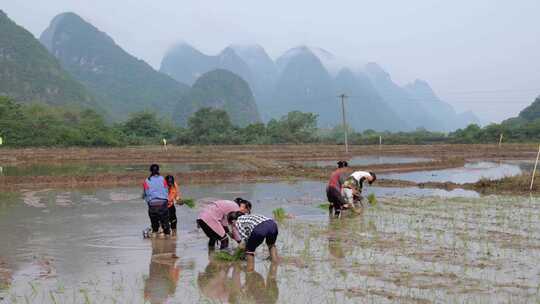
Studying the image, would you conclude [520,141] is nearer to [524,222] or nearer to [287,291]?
[524,222]

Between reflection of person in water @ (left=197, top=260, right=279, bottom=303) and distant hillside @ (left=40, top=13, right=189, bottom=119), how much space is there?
4709 inches

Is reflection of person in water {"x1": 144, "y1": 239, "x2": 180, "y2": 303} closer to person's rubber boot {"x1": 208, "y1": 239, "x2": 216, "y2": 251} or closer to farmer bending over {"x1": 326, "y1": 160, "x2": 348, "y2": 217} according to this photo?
person's rubber boot {"x1": 208, "y1": 239, "x2": 216, "y2": 251}

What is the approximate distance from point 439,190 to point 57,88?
83654mm

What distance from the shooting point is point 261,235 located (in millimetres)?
8219

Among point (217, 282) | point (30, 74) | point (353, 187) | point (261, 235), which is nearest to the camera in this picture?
point (217, 282)

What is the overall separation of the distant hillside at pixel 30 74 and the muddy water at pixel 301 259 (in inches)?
3175

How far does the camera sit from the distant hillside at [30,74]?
288 ft

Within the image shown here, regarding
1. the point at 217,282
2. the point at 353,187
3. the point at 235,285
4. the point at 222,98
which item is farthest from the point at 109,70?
the point at 235,285

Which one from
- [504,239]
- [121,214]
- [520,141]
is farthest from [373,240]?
[520,141]

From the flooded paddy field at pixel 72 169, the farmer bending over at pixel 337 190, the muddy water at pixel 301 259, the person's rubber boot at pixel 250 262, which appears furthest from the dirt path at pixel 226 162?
the person's rubber boot at pixel 250 262

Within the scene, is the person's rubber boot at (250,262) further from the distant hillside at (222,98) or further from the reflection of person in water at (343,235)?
the distant hillside at (222,98)

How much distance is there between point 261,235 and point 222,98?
392 feet

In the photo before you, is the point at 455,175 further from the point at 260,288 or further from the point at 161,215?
the point at 260,288

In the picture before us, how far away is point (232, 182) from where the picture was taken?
22047 millimetres
